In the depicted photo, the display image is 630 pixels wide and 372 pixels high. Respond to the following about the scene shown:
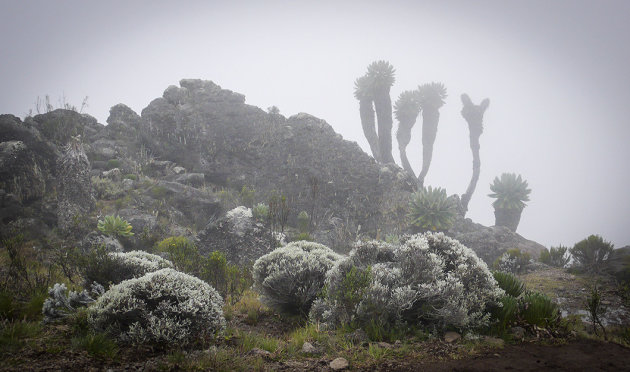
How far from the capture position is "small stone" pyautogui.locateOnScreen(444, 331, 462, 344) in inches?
178

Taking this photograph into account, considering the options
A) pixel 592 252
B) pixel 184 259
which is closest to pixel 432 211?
pixel 592 252

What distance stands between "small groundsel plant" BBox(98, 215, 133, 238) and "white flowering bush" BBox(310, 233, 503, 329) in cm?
914

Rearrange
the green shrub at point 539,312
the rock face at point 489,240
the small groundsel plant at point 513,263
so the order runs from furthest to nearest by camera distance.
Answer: the rock face at point 489,240
the small groundsel plant at point 513,263
the green shrub at point 539,312

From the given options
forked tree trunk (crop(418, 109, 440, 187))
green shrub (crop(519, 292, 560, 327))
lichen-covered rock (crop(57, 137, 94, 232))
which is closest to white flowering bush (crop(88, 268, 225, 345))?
green shrub (crop(519, 292, 560, 327))

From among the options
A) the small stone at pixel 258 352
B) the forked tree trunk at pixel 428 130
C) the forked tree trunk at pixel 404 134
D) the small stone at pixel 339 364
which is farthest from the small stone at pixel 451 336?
the forked tree trunk at pixel 428 130

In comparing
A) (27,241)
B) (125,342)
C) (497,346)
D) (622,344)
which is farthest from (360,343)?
(27,241)

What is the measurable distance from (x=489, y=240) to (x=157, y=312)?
18556mm

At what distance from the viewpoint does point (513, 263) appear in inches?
522

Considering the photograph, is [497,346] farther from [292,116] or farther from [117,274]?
[292,116]

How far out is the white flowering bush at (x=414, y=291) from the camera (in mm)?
4883

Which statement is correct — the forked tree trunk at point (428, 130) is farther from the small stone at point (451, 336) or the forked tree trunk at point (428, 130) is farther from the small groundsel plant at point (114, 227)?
the small stone at point (451, 336)

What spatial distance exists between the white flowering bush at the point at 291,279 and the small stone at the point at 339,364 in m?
2.27

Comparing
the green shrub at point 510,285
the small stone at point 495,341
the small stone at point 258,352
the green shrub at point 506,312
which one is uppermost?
the green shrub at point 510,285

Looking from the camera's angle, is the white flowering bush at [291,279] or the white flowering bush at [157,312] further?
the white flowering bush at [291,279]
